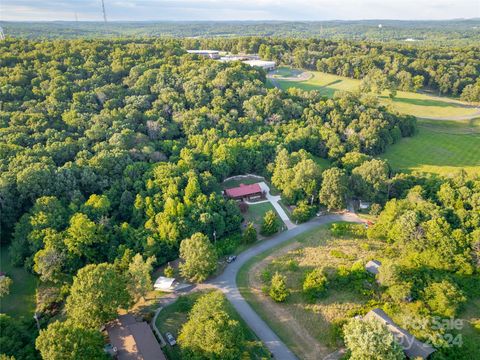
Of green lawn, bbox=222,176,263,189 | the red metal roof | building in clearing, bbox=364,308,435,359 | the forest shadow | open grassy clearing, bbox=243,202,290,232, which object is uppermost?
the forest shadow

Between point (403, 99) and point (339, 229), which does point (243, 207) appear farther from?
point (403, 99)

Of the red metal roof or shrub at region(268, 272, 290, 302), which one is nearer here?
shrub at region(268, 272, 290, 302)

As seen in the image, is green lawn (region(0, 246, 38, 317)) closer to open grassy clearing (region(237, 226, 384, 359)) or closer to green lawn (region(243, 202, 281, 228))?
open grassy clearing (region(237, 226, 384, 359))

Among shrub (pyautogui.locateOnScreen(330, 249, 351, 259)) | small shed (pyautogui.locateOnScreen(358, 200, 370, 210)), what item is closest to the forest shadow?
small shed (pyautogui.locateOnScreen(358, 200, 370, 210))

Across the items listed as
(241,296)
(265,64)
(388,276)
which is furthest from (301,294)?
(265,64)

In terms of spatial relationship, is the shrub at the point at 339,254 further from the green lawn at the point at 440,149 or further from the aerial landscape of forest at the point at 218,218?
the green lawn at the point at 440,149

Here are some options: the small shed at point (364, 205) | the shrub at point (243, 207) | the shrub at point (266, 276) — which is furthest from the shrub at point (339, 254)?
the shrub at point (243, 207)

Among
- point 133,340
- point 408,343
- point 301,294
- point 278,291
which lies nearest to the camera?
point 408,343
